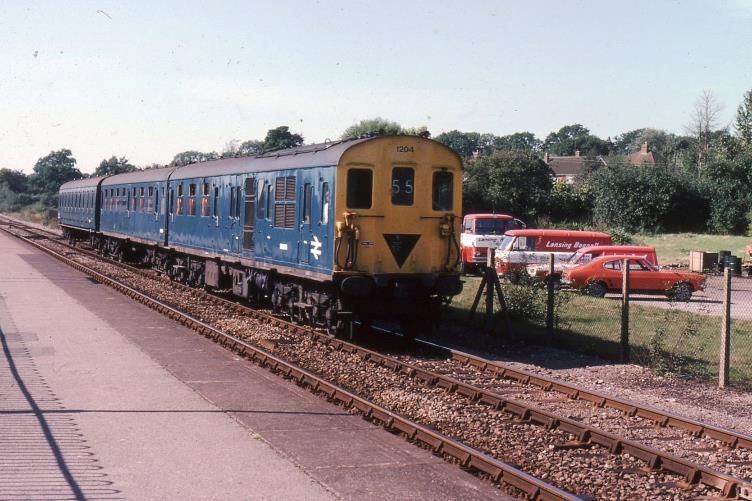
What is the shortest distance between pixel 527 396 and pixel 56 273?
71.1 feet

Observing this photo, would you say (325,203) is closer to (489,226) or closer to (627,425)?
(627,425)

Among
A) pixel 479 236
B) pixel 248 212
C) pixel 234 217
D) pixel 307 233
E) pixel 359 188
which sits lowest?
pixel 479 236

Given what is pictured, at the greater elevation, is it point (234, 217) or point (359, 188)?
point (359, 188)

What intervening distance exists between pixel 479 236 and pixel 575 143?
4816 inches

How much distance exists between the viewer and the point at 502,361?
45.6 feet

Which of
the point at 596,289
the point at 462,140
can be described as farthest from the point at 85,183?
the point at 462,140

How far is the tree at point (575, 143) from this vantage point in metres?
149

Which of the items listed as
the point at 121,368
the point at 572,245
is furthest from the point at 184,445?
the point at 572,245

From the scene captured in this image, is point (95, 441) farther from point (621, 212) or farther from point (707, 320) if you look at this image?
point (621, 212)

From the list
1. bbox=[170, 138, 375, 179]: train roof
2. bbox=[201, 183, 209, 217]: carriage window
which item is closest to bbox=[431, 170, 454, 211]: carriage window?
bbox=[170, 138, 375, 179]: train roof

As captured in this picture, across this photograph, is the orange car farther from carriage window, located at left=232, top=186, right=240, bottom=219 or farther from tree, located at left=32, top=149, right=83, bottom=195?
tree, located at left=32, top=149, right=83, bottom=195

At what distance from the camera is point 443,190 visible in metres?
15.1

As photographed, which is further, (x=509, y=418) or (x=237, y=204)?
(x=237, y=204)

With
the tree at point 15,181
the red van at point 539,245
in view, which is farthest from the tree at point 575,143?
the red van at point 539,245
